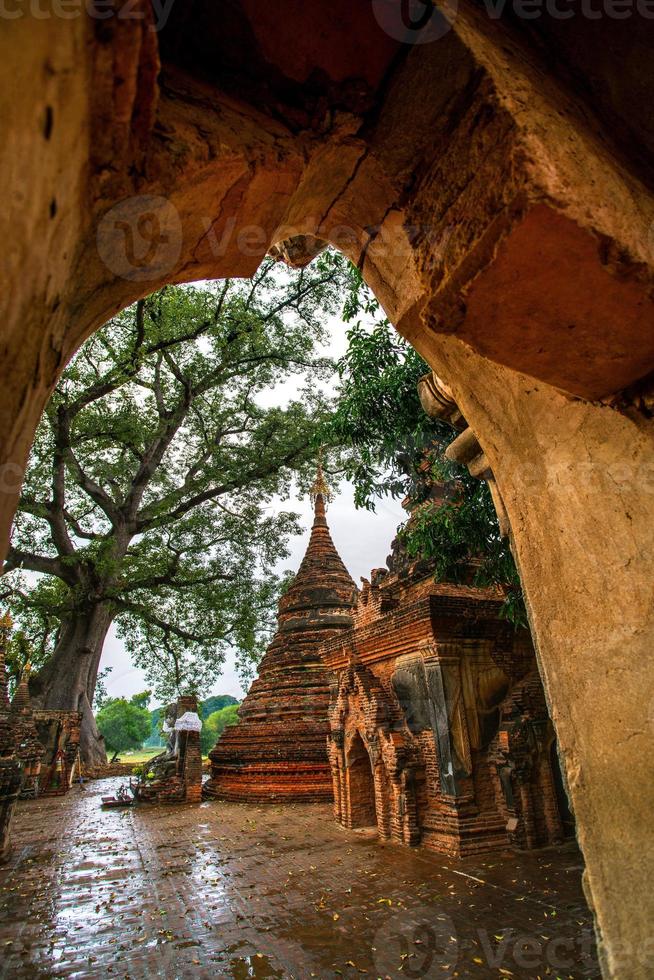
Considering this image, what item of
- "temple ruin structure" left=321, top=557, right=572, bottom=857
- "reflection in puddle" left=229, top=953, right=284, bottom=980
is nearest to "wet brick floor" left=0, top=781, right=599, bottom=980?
"reflection in puddle" left=229, top=953, right=284, bottom=980

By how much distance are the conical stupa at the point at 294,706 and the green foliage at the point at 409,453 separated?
13.2ft

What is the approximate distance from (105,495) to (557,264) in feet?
68.1

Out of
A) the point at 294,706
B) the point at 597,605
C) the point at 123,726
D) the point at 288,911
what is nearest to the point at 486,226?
the point at 597,605

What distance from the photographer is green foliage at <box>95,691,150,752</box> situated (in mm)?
50344

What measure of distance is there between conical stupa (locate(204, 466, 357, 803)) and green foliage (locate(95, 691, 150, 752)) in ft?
135

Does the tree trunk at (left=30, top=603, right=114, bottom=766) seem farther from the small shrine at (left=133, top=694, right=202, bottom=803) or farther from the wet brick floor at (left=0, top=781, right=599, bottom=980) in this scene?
the wet brick floor at (left=0, top=781, right=599, bottom=980)

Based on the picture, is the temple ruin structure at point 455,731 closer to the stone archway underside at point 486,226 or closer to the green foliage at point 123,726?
the stone archway underside at point 486,226

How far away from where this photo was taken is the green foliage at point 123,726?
50344 millimetres

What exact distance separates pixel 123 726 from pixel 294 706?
45316 mm

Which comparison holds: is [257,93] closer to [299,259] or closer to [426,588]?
[299,259]

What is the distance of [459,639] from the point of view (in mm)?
8016

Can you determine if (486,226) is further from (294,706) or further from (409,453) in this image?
(294,706)

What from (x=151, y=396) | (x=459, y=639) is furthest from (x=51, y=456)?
(x=459, y=639)

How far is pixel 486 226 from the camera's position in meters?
1.36
